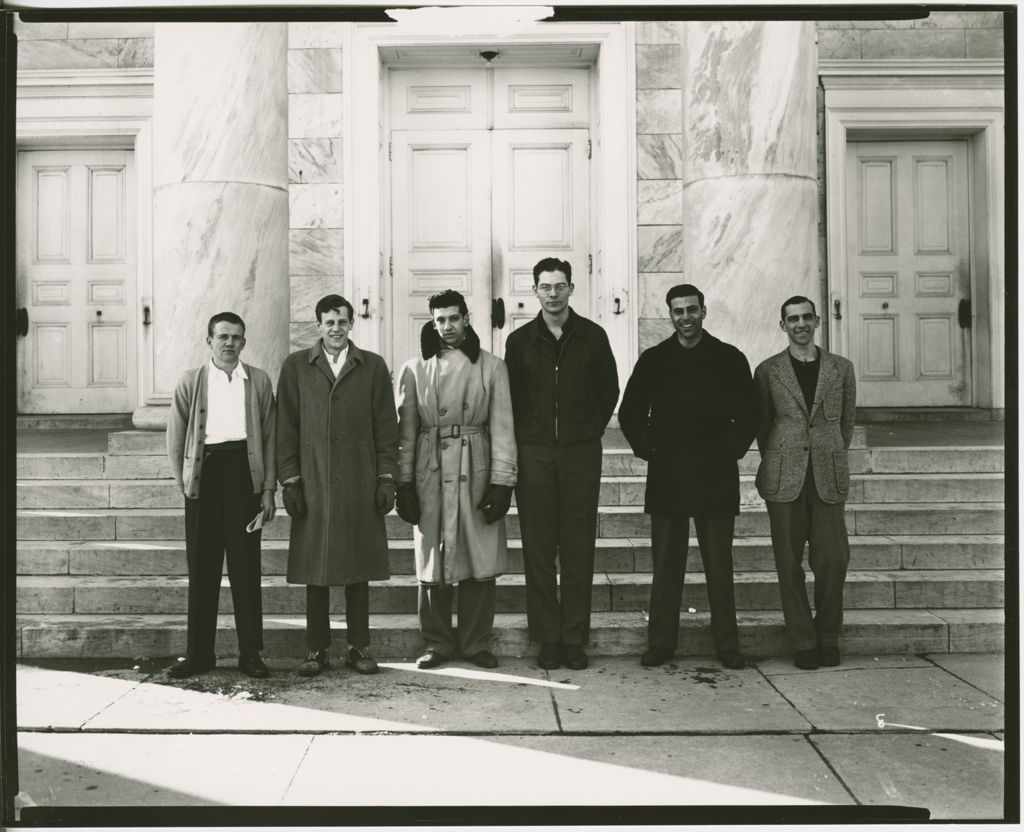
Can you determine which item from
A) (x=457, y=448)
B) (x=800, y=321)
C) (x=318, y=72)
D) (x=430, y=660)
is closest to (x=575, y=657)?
(x=430, y=660)

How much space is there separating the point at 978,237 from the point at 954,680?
20.1 feet

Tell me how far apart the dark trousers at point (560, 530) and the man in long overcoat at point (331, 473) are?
77cm

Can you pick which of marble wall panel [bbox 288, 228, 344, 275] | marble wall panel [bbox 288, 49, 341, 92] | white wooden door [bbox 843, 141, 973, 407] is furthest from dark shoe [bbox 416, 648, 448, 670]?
white wooden door [bbox 843, 141, 973, 407]

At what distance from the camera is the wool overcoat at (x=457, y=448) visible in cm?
526

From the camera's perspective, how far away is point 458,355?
5.34 metres

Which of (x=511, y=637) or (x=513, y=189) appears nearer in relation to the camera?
(x=511, y=637)

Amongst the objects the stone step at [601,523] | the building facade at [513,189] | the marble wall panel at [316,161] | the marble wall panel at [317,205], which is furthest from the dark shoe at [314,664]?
the marble wall panel at [316,161]

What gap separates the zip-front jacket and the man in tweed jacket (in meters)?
0.93

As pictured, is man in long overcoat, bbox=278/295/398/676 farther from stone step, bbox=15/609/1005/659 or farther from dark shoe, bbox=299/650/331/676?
stone step, bbox=15/609/1005/659

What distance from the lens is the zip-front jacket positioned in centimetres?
532

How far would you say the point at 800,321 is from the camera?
5324 mm

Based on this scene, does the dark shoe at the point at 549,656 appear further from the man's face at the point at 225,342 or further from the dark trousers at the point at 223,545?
the man's face at the point at 225,342

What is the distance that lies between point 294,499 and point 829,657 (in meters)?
2.92

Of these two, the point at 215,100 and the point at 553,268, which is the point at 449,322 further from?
the point at 215,100
